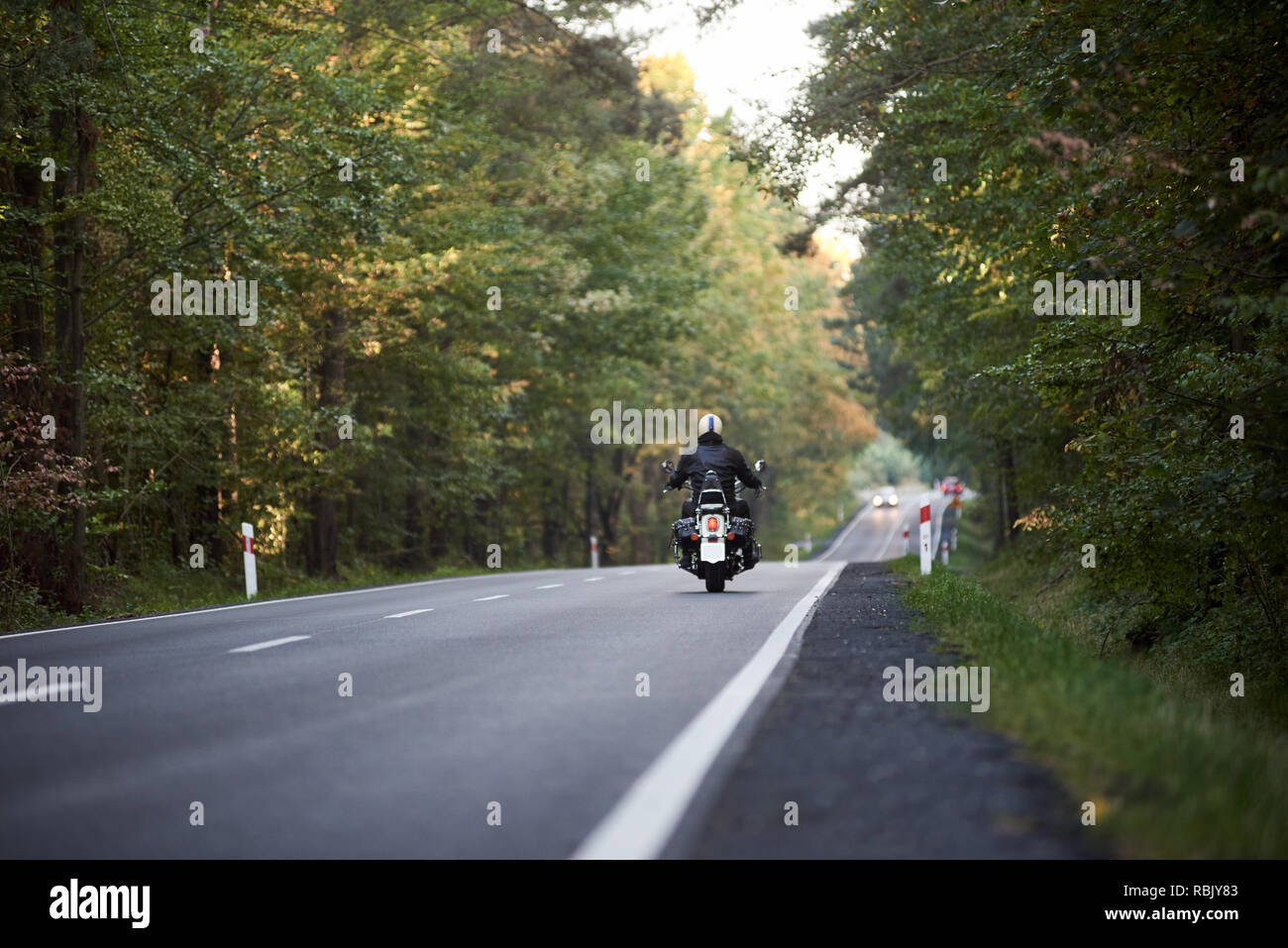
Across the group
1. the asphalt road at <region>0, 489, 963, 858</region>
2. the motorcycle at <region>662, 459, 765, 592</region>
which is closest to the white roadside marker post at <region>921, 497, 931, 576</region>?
the motorcycle at <region>662, 459, 765, 592</region>

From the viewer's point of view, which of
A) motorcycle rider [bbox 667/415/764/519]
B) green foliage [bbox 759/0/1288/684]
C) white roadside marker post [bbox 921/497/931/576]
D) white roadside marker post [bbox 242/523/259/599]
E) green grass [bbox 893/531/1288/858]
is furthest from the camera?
white roadside marker post [bbox 921/497/931/576]

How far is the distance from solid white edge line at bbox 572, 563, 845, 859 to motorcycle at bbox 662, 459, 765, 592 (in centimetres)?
758

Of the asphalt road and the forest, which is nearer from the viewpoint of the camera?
the asphalt road

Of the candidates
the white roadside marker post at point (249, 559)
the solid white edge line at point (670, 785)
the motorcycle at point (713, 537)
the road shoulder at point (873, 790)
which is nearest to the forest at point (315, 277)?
the white roadside marker post at point (249, 559)

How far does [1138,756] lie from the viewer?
17.1 feet

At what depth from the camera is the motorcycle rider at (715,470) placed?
16297mm

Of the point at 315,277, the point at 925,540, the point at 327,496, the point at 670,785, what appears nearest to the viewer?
the point at 670,785

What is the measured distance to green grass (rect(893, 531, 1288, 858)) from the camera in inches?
167

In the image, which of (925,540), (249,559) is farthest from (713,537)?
(249,559)

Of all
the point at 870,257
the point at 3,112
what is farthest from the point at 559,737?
the point at 870,257

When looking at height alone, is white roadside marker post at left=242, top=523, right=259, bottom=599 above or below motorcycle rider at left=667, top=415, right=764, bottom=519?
below

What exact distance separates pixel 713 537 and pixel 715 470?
986 millimetres

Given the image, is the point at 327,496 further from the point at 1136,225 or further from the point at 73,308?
the point at 1136,225

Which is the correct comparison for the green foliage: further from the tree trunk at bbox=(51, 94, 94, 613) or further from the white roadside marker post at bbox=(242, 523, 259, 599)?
the tree trunk at bbox=(51, 94, 94, 613)
